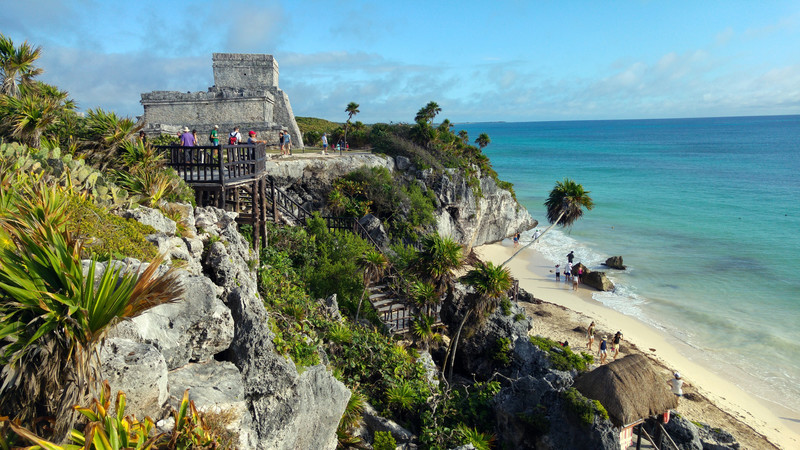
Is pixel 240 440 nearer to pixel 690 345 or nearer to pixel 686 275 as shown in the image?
pixel 690 345

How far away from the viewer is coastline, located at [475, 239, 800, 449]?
13961mm

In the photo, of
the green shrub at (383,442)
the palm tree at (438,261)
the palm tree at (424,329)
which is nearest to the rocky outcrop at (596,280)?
the palm tree at (424,329)

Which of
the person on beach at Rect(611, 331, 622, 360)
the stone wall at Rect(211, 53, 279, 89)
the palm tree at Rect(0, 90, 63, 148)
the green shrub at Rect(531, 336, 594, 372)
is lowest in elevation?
the person on beach at Rect(611, 331, 622, 360)

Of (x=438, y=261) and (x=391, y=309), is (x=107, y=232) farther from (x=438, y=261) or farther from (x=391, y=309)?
(x=391, y=309)

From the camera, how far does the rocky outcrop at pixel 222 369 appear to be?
4324mm

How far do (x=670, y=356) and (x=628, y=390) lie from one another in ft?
35.2

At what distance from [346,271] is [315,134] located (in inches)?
898

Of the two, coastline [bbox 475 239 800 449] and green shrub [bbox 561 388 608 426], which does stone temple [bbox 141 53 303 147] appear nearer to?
coastline [bbox 475 239 800 449]

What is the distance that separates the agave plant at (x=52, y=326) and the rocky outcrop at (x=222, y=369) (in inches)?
16.9

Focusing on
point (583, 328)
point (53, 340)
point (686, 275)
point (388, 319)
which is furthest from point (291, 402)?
point (686, 275)

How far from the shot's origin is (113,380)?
4.07 m

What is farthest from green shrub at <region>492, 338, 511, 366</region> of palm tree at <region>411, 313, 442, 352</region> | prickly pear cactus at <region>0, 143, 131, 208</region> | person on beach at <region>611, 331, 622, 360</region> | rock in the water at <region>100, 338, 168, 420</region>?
rock in the water at <region>100, 338, 168, 420</region>

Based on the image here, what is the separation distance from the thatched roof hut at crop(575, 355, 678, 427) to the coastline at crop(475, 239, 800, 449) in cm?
565

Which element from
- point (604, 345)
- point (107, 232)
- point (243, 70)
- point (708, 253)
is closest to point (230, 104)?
point (243, 70)
